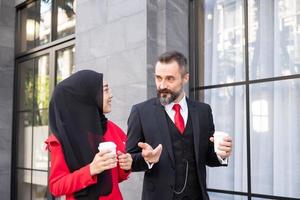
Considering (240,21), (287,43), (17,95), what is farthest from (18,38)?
(287,43)

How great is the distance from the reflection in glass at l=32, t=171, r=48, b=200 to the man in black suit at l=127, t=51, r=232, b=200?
4901 mm

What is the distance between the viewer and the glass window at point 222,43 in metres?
4.54

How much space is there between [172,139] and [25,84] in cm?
600

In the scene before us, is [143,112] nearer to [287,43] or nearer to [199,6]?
[287,43]

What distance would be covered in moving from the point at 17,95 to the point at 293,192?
5.97 meters

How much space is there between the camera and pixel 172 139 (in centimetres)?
294

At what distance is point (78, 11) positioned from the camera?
5875 millimetres

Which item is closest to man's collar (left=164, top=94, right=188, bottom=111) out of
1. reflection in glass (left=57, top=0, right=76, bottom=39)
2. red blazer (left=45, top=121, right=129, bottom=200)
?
red blazer (left=45, top=121, right=129, bottom=200)

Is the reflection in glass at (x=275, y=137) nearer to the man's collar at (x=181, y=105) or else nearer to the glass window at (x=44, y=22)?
the man's collar at (x=181, y=105)

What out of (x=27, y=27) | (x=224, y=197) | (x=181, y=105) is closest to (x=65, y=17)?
(x=27, y=27)

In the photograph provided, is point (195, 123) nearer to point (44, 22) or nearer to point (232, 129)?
point (232, 129)

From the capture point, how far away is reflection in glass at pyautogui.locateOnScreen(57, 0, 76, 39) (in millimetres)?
7007

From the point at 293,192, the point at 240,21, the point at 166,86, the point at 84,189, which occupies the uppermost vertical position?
the point at 240,21

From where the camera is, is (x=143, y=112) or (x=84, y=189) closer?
(x=84, y=189)
